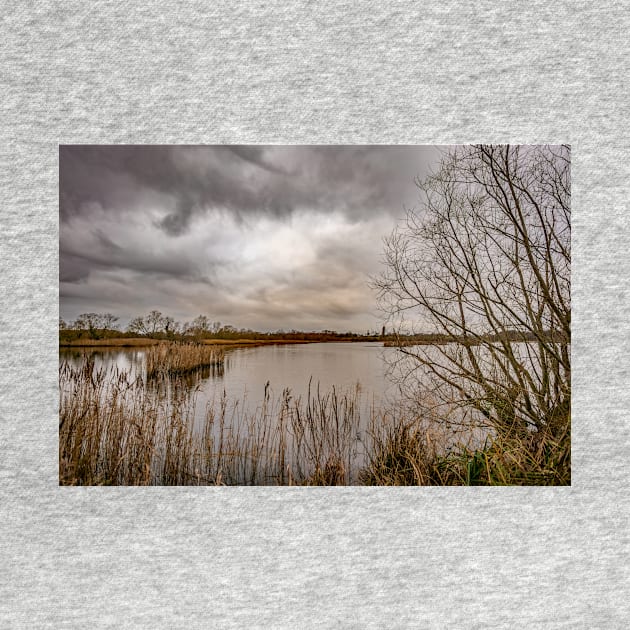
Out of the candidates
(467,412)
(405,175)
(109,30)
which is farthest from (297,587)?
(109,30)

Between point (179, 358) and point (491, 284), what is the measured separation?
55.3 inches

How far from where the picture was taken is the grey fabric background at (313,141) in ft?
5.61

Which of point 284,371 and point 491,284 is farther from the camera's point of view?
point 491,284

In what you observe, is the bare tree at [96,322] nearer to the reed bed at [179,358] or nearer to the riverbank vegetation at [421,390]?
the riverbank vegetation at [421,390]

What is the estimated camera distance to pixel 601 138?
180 centimetres

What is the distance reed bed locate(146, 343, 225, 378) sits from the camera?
176 centimetres

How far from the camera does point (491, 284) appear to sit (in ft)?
6.12

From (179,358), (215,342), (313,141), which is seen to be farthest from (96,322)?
(313,141)

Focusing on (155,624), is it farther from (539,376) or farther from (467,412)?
(539,376)

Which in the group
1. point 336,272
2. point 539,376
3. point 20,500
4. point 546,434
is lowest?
point 20,500

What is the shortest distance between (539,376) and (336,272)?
979 millimetres

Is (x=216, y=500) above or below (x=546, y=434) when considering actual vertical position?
below

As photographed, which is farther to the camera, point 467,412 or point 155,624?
point 467,412

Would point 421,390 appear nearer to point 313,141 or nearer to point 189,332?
point 189,332
